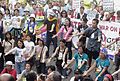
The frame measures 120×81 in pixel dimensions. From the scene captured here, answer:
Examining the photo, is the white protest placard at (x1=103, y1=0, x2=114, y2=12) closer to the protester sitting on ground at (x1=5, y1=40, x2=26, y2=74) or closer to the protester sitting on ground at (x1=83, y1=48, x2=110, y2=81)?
the protester sitting on ground at (x1=5, y1=40, x2=26, y2=74)

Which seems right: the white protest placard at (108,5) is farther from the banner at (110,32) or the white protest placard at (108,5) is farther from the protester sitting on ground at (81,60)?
the protester sitting on ground at (81,60)

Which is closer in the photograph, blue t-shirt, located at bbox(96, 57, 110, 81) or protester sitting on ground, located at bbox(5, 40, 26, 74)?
blue t-shirt, located at bbox(96, 57, 110, 81)

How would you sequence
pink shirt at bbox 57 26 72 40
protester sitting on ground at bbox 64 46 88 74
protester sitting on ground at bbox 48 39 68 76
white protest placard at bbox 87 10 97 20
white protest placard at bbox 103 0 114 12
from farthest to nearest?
white protest placard at bbox 87 10 97 20 → white protest placard at bbox 103 0 114 12 → pink shirt at bbox 57 26 72 40 → protester sitting on ground at bbox 48 39 68 76 → protester sitting on ground at bbox 64 46 88 74

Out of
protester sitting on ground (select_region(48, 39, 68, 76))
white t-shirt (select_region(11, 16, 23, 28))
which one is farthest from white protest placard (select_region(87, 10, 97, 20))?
protester sitting on ground (select_region(48, 39, 68, 76))

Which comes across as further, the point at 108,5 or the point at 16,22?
the point at 16,22

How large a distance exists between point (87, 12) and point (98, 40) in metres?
4.66

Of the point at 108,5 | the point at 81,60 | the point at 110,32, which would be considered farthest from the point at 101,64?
the point at 108,5

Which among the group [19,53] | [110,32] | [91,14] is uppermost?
[19,53]

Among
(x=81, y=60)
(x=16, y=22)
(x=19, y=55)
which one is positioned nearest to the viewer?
(x=81, y=60)

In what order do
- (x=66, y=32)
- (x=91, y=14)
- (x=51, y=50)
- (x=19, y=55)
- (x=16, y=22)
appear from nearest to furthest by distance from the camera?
(x=19, y=55) < (x=66, y=32) < (x=16, y=22) < (x=51, y=50) < (x=91, y=14)

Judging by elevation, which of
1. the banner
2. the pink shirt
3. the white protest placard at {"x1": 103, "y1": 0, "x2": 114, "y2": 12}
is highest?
the white protest placard at {"x1": 103, "y1": 0, "x2": 114, "y2": 12}

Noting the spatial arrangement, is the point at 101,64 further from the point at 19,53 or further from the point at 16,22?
the point at 16,22

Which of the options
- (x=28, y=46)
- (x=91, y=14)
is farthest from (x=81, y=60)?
(x=91, y=14)

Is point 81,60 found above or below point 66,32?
below
